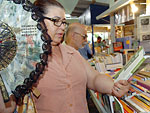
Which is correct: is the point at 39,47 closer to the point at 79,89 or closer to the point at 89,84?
the point at 79,89

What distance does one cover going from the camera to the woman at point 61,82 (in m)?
0.68

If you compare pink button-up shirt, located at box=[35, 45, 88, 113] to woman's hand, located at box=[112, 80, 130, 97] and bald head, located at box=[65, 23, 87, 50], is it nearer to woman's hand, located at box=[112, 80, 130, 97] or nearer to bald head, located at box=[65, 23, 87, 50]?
woman's hand, located at box=[112, 80, 130, 97]

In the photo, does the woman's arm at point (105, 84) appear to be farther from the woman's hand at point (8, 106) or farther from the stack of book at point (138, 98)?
the woman's hand at point (8, 106)

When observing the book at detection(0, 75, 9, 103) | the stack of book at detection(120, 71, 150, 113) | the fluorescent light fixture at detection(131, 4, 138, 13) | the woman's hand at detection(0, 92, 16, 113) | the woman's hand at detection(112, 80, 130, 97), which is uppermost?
the fluorescent light fixture at detection(131, 4, 138, 13)

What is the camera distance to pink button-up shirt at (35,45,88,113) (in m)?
0.72

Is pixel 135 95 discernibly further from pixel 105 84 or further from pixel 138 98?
pixel 105 84

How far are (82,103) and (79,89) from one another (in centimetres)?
10

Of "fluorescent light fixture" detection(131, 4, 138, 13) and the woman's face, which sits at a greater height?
"fluorescent light fixture" detection(131, 4, 138, 13)

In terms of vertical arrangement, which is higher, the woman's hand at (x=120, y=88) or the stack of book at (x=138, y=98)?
the woman's hand at (x=120, y=88)

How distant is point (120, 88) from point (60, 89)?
362 millimetres

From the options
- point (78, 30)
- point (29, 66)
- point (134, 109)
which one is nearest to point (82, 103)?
point (134, 109)

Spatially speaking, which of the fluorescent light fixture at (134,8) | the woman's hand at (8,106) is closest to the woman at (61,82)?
the woman's hand at (8,106)

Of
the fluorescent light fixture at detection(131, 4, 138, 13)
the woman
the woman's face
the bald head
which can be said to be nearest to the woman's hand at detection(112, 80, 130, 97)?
the woman

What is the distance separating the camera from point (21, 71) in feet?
1.48
